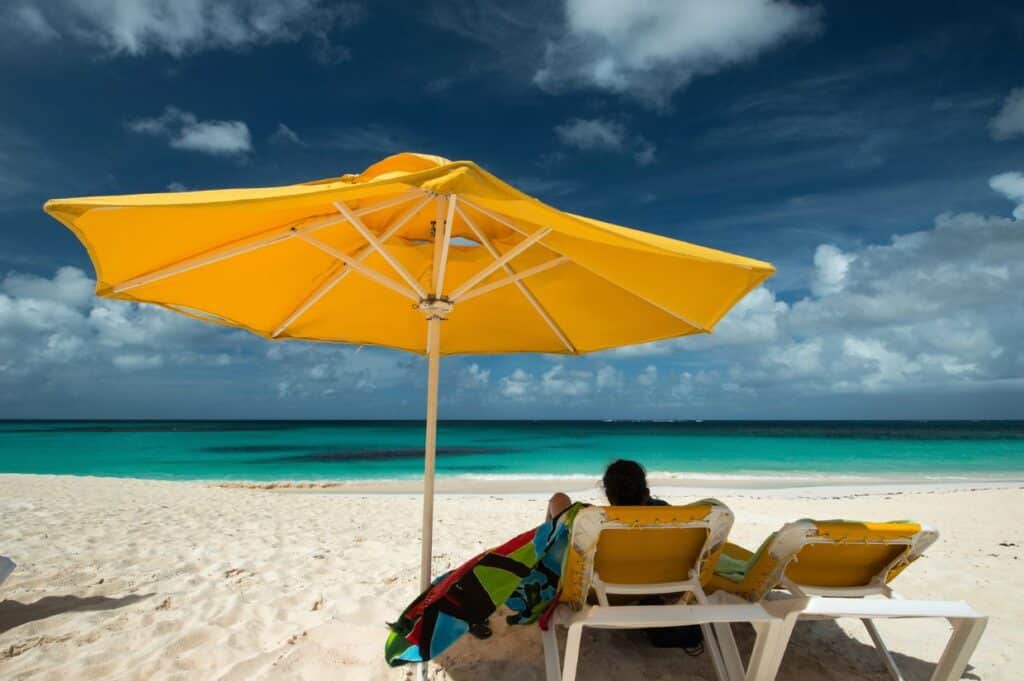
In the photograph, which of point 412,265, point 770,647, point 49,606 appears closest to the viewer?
point 770,647

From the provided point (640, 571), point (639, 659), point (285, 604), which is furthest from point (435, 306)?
point (285, 604)

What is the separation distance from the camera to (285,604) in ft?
11.8

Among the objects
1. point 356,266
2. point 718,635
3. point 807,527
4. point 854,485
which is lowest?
point 854,485

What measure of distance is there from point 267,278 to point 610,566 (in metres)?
2.78

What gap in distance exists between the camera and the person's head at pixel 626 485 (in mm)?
3039

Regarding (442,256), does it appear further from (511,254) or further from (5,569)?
(5,569)

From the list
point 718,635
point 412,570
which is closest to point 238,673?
point 412,570

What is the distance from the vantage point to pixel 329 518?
25.1 ft

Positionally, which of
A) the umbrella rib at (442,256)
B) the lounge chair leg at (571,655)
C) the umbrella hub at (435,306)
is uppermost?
the umbrella rib at (442,256)

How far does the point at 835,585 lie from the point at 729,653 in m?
0.58

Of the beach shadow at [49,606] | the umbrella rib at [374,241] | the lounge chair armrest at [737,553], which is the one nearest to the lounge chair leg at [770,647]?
the lounge chair armrest at [737,553]

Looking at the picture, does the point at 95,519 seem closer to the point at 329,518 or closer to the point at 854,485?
the point at 329,518

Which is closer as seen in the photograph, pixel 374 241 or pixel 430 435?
pixel 374 241

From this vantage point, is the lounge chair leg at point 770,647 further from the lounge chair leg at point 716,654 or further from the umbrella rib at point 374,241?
the umbrella rib at point 374,241
